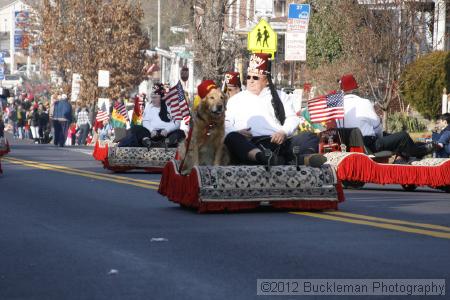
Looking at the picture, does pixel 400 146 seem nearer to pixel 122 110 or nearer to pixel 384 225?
pixel 384 225

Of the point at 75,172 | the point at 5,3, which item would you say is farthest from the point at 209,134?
the point at 5,3

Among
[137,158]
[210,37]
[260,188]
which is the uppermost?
[210,37]

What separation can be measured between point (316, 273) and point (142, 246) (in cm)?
226

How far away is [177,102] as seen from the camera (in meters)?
23.0

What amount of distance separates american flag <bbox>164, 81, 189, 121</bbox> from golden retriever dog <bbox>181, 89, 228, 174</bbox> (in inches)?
298

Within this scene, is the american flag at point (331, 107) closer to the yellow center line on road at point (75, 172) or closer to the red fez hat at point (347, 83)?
the red fez hat at point (347, 83)

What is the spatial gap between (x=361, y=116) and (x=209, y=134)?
6.83 meters

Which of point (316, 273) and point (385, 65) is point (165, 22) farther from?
point (316, 273)

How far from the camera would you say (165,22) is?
101m

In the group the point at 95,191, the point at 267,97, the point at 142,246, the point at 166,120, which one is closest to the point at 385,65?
the point at 166,120

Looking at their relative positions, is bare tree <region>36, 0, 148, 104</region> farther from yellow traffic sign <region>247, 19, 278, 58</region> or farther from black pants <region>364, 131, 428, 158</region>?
black pants <region>364, 131, 428, 158</region>

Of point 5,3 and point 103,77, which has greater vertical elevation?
point 5,3

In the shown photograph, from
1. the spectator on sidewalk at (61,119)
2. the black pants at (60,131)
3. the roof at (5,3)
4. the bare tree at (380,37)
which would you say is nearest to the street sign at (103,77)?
the spectator on sidewalk at (61,119)

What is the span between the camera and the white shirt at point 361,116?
20859 millimetres
